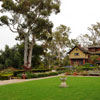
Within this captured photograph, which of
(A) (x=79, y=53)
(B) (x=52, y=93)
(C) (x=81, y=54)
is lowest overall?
(B) (x=52, y=93)

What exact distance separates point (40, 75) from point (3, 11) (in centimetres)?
1627

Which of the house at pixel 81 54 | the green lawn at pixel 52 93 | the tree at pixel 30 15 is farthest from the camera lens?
the house at pixel 81 54

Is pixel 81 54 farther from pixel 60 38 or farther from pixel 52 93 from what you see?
pixel 52 93

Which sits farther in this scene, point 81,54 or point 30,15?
point 81,54

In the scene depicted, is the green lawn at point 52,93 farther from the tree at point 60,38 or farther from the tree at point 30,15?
the tree at point 60,38

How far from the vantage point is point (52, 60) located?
63062 millimetres

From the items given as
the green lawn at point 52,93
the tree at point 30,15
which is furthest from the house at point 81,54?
the green lawn at point 52,93

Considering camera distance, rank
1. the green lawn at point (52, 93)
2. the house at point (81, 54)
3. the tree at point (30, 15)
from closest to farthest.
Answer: the green lawn at point (52, 93) → the tree at point (30, 15) → the house at point (81, 54)

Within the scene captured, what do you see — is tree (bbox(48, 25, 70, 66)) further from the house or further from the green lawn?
the green lawn

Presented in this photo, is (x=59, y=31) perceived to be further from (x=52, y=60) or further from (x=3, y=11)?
(x=3, y=11)

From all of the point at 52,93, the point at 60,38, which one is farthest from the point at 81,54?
the point at 52,93

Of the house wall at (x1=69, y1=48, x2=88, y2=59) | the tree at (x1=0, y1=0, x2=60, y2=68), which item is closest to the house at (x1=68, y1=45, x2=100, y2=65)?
the house wall at (x1=69, y1=48, x2=88, y2=59)

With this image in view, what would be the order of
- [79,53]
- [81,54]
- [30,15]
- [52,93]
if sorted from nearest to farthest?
[52,93] → [30,15] → [81,54] → [79,53]

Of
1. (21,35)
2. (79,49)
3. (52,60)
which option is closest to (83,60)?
(79,49)
